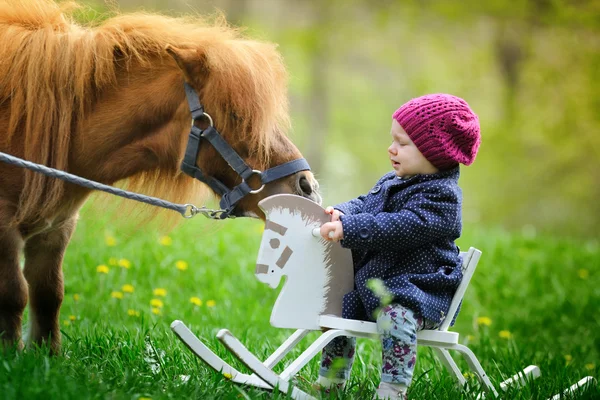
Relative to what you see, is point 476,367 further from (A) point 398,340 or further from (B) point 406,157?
(B) point 406,157

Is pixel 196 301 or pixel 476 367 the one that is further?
pixel 196 301

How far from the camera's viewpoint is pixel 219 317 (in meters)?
4.55

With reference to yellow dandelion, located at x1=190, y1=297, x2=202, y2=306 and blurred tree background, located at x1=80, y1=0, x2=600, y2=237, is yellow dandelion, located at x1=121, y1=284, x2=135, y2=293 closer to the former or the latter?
yellow dandelion, located at x1=190, y1=297, x2=202, y2=306

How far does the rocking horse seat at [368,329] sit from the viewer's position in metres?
2.65

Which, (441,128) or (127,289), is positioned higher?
(441,128)

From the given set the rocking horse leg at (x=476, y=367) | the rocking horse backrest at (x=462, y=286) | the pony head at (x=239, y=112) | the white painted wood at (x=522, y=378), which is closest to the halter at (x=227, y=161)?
the pony head at (x=239, y=112)

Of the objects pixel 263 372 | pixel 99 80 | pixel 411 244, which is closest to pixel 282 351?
pixel 263 372

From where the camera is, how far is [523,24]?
12875mm

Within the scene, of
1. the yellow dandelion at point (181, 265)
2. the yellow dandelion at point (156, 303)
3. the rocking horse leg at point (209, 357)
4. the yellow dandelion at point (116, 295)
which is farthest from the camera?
the yellow dandelion at point (181, 265)

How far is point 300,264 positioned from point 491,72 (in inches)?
493

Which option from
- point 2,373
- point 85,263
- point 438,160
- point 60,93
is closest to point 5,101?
point 60,93

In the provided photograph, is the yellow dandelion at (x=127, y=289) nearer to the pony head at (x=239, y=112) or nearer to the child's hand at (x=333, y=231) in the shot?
the pony head at (x=239, y=112)

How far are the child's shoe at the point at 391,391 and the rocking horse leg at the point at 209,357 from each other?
1.45 feet

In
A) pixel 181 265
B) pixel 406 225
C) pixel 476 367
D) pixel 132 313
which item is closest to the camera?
pixel 406 225
